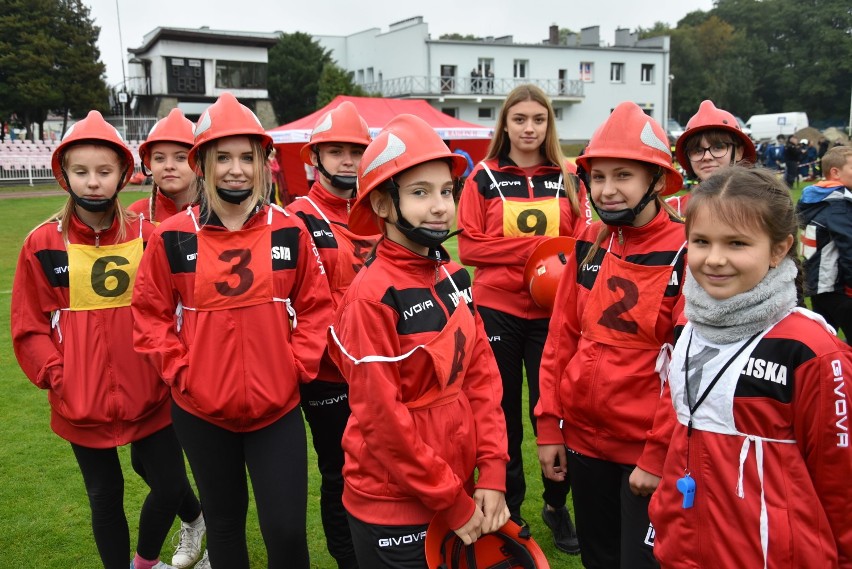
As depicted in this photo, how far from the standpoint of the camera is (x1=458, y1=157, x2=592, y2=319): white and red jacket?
4.37 metres

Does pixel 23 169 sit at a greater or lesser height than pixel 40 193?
greater

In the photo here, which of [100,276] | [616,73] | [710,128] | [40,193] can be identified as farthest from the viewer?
[616,73]

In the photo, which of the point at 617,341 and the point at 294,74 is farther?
the point at 294,74

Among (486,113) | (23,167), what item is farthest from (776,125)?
(23,167)

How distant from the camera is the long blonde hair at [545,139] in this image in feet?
14.8

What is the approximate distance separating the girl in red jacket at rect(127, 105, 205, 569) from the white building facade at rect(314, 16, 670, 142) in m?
51.5

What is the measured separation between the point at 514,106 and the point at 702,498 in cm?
289

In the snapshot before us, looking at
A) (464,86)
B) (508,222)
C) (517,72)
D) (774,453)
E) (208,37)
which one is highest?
(208,37)

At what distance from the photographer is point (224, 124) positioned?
11.2ft

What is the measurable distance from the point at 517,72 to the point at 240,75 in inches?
858

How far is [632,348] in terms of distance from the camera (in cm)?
297

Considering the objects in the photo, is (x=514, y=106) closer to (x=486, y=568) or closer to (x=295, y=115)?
(x=486, y=568)

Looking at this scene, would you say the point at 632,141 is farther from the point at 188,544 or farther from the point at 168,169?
the point at 188,544

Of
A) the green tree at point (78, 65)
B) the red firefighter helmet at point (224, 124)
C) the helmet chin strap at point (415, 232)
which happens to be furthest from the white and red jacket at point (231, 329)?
the green tree at point (78, 65)
